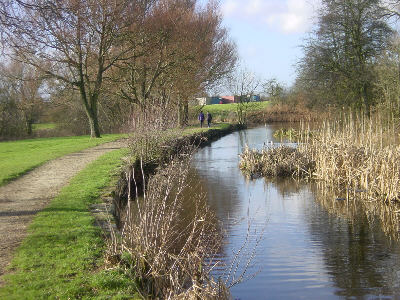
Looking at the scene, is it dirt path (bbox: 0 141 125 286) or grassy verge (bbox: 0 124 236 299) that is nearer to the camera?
grassy verge (bbox: 0 124 236 299)

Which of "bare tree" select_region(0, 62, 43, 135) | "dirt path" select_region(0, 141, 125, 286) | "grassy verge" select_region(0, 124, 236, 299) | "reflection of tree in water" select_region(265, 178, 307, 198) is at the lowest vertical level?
"reflection of tree in water" select_region(265, 178, 307, 198)

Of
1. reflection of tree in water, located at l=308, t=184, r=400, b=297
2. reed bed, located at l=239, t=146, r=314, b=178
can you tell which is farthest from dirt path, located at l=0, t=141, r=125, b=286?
reed bed, located at l=239, t=146, r=314, b=178

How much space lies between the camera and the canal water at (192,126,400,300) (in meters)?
7.17

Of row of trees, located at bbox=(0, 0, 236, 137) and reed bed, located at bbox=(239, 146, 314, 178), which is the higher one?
row of trees, located at bbox=(0, 0, 236, 137)

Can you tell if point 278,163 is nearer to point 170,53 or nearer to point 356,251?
point 356,251

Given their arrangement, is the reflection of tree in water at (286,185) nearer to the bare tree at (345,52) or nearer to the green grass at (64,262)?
the green grass at (64,262)

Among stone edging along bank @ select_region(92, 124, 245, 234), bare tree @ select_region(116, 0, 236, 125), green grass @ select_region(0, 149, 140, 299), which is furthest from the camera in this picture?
bare tree @ select_region(116, 0, 236, 125)

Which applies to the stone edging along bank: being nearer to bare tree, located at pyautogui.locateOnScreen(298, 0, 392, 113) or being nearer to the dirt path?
the dirt path

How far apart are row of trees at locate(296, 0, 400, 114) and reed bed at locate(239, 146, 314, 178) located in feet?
38.9

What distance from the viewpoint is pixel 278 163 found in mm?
17359

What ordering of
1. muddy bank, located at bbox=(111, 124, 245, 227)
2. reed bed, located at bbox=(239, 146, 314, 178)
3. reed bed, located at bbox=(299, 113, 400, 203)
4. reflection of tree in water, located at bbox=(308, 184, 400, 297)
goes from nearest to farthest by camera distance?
1. reflection of tree in water, located at bbox=(308, 184, 400, 297)
2. muddy bank, located at bbox=(111, 124, 245, 227)
3. reed bed, located at bbox=(299, 113, 400, 203)
4. reed bed, located at bbox=(239, 146, 314, 178)

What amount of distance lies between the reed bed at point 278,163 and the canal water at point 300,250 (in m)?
2.13

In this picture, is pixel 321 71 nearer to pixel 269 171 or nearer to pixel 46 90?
pixel 269 171

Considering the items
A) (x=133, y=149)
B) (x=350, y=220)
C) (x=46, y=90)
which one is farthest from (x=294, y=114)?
(x=350, y=220)
